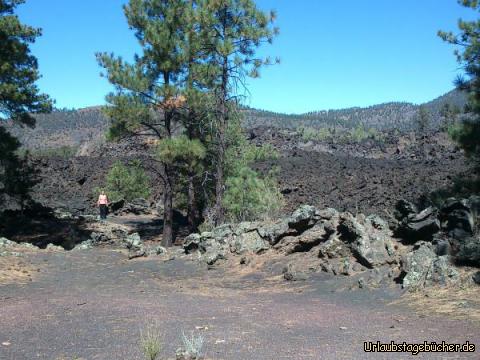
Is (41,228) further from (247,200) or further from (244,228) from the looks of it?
(244,228)

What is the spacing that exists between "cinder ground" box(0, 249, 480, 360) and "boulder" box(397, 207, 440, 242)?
2.03 metres

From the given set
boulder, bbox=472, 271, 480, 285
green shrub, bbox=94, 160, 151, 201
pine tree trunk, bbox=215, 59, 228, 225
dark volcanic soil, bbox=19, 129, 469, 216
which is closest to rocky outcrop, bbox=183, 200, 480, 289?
boulder, bbox=472, 271, 480, 285

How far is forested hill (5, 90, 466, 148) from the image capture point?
112562mm

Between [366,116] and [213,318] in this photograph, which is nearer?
[213,318]

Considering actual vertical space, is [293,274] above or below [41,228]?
below

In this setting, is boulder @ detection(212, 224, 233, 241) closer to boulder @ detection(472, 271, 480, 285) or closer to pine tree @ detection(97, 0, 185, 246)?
pine tree @ detection(97, 0, 185, 246)

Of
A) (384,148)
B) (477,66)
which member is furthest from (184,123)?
(384,148)

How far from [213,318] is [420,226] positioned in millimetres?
4980

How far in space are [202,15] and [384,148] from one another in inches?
2005

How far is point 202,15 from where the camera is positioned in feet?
50.5

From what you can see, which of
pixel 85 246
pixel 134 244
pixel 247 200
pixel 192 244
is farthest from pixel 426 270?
pixel 85 246

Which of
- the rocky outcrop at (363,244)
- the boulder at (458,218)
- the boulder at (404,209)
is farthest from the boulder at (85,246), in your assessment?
the boulder at (458,218)

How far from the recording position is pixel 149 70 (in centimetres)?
1778

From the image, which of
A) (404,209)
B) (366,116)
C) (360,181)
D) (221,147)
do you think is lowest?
(404,209)
